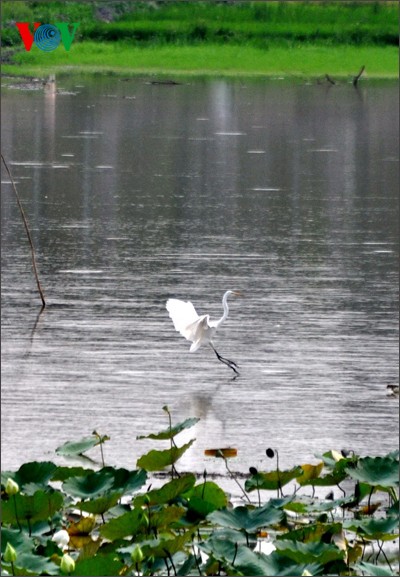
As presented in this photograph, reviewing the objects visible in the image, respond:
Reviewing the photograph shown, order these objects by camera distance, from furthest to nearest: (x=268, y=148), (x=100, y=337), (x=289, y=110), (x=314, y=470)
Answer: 1. (x=289, y=110)
2. (x=268, y=148)
3. (x=100, y=337)
4. (x=314, y=470)

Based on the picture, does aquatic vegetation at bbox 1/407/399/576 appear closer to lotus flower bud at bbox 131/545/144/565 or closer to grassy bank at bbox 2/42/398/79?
lotus flower bud at bbox 131/545/144/565

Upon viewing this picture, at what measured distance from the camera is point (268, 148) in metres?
25.4

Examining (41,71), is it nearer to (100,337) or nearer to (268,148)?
(268,148)

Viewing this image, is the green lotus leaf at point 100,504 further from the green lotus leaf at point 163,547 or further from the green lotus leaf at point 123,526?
the green lotus leaf at point 163,547

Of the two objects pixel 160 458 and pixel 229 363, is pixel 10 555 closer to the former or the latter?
pixel 160 458

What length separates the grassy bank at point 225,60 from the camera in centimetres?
4544

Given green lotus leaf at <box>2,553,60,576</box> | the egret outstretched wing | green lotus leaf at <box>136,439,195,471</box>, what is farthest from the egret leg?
green lotus leaf at <box>2,553,60,576</box>

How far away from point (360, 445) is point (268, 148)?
60.7 feet

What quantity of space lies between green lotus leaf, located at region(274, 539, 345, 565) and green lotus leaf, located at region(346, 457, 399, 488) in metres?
0.67

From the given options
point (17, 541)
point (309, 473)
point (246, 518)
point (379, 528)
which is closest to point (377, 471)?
point (379, 528)

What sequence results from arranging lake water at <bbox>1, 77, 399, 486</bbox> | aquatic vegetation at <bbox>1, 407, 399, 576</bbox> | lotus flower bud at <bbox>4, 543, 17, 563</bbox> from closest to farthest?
lotus flower bud at <bbox>4, 543, 17, 563</bbox>
aquatic vegetation at <bbox>1, 407, 399, 576</bbox>
lake water at <bbox>1, 77, 399, 486</bbox>

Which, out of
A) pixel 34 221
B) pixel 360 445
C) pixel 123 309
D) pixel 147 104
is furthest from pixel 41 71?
→ pixel 360 445

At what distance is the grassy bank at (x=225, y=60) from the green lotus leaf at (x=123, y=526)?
4067 cm

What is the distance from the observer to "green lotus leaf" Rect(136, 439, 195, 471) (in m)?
5.48
